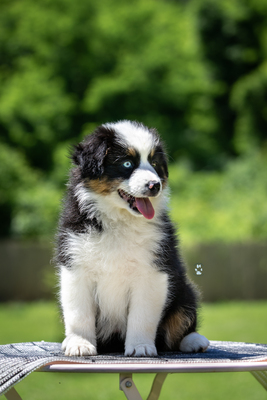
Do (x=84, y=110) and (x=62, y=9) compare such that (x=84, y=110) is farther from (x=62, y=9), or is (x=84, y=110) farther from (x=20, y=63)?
(x=62, y=9)

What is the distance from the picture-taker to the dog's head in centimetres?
268

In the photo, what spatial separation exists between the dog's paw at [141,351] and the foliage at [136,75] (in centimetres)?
1860

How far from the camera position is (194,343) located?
286 cm

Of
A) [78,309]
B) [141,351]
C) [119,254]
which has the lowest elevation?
[141,351]

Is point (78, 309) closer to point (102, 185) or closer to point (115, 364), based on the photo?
point (115, 364)

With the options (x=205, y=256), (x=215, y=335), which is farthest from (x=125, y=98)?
(x=215, y=335)

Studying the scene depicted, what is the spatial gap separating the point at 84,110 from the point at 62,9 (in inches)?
264

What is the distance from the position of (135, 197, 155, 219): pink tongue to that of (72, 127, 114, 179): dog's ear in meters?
0.26

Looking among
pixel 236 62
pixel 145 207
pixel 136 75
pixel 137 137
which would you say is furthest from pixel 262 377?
pixel 236 62

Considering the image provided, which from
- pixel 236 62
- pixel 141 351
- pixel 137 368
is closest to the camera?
pixel 137 368

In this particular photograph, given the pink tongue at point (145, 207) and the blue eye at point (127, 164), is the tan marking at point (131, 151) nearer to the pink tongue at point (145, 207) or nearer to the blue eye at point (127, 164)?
the blue eye at point (127, 164)

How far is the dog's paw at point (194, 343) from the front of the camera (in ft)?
9.30

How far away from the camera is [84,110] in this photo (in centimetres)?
2312

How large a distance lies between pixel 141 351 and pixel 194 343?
1.51 feet
